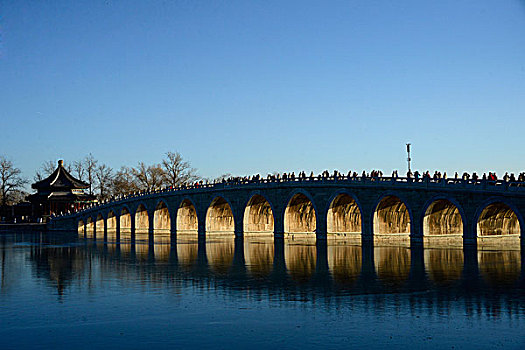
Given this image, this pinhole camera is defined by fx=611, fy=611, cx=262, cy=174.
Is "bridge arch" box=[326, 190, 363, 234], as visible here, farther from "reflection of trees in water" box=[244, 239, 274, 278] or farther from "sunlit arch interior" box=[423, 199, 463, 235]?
"reflection of trees in water" box=[244, 239, 274, 278]

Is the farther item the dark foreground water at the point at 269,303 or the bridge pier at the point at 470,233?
the bridge pier at the point at 470,233

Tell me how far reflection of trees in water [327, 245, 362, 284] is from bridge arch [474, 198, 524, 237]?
7.92 meters

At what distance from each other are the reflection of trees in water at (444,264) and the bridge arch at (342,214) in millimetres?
12862

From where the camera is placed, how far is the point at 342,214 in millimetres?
51594

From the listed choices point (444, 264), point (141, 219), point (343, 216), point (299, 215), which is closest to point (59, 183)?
point (141, 219)

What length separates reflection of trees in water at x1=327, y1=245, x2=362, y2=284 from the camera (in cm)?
2525

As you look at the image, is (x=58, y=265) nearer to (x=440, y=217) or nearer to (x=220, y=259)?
(x=220, y=259)

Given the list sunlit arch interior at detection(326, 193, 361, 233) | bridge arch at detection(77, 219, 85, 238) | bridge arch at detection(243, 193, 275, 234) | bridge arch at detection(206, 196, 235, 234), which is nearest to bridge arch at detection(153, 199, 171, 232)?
bridge arch at detection(206, 196, 235, 234)

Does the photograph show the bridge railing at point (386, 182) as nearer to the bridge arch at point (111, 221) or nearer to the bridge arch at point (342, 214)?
the bridge arch at point (342, 214)

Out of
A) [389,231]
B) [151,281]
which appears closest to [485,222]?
[389,231]

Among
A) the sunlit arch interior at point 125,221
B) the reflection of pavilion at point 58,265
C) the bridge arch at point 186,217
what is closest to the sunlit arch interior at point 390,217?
the reflection of pavilion at point 58,265

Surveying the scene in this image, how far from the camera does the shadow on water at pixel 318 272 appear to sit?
816 inches

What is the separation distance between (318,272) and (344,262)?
465cm

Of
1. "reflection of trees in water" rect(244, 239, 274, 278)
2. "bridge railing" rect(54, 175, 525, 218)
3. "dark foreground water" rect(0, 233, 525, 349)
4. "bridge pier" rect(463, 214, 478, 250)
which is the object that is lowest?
"dark foreground water" rect(0, 233, 525, 349)
